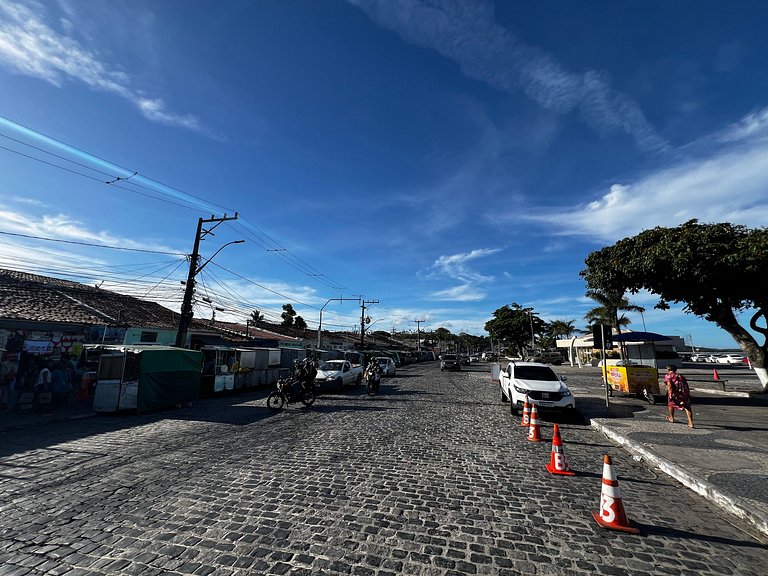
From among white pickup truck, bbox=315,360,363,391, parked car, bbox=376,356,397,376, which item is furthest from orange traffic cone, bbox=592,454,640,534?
parked car, bbox=376,356,397,376

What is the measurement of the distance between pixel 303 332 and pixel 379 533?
5048 cm

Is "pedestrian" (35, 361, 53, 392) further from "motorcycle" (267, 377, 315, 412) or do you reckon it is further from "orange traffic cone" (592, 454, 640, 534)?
"orange traffic cone" (592, 454, 640, 534)

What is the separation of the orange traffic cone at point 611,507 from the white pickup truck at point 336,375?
16.0 metres

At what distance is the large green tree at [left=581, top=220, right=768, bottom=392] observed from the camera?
1345 cm

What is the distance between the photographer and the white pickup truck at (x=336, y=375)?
19234 millimetres

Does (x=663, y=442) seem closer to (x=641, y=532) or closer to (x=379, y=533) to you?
A: (x=641, y=532)

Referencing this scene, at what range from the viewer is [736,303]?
Result: 1584 cm

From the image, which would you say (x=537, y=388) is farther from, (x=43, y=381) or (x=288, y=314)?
(x=288, y=314)

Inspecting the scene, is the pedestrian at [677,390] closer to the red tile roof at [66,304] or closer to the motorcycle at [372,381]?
the motorcycle at [372,381]

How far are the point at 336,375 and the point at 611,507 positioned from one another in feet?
53.5

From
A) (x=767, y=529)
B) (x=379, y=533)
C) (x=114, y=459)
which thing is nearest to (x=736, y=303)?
(x=767, y=529)

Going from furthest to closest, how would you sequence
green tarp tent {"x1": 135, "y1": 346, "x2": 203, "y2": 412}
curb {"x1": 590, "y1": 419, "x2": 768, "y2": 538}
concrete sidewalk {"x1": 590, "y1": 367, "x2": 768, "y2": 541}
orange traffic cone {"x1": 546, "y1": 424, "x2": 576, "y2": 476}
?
1. green tarp tent {"x1": 135, "y1": 346, "x2": 203, "y2": 412}
2. orange traffic cone {"x1": 546, "y1": 424, "x2": 576, "y2": 476}
3. concrete sidewalk {"x1": 590, "y1": 367, "x2": 768, "y2": 541}
4. curb {"x1": 590, "y1": 419, "x2": 768, "y2": 538}

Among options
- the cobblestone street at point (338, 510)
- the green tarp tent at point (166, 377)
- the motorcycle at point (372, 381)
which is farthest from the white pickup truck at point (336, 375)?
the cobblestone street at point (338, 510)

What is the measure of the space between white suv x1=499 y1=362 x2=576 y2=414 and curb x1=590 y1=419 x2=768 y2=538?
2979 mm
